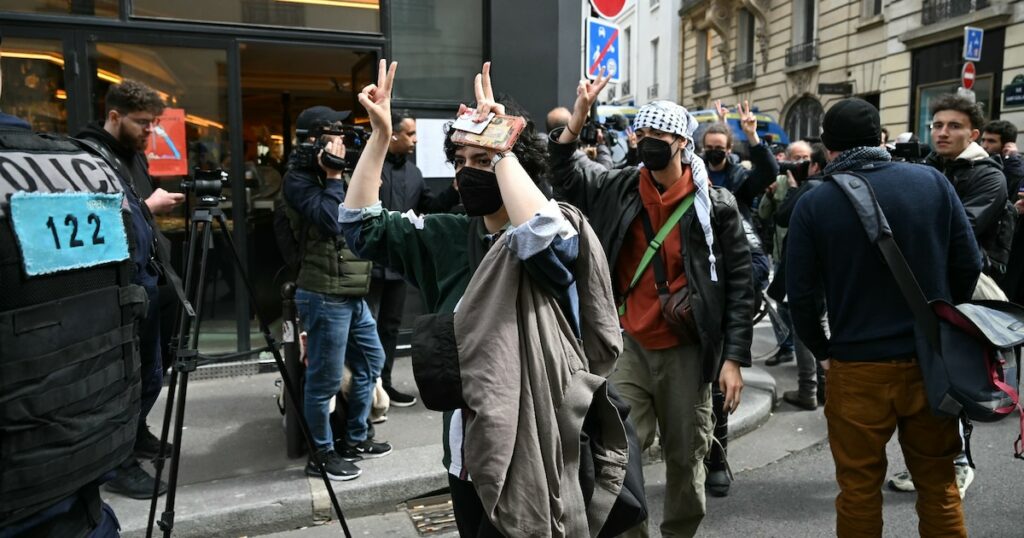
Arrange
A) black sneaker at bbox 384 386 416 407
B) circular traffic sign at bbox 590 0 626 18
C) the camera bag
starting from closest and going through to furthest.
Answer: the camera bag
black sneaker at bbox 384 386 416 407
circular traffic sign at bbox 590 0 626 18

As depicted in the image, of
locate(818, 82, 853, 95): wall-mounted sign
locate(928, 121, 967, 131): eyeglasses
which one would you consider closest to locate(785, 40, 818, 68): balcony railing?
locate(818, 82, 853, 95): wall-mounted sign

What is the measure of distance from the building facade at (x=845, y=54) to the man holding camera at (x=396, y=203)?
505 inches

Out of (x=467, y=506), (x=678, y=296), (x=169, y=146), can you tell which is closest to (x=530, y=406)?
(x=467, y=506)

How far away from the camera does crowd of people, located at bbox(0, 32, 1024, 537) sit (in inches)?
74.4

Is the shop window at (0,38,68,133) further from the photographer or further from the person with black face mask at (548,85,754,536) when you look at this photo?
the person with black face mask at (548,85,754,536)

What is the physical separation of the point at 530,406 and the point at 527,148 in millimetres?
780

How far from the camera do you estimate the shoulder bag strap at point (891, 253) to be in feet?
8.54

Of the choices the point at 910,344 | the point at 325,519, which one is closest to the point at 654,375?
the point at 910,344

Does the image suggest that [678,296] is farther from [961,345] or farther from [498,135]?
[498,135]

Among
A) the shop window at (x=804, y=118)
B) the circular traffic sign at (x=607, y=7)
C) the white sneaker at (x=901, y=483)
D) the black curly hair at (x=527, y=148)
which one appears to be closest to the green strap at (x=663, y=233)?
the black curly hair at (x=527, y=148)

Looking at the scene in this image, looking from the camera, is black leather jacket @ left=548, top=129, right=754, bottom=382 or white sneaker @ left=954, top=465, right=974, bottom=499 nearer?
black leather jacket @ left=548, top=129, right=754, bottom=382

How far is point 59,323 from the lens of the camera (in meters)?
1.73

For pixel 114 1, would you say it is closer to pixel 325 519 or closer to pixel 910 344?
pixel 325 519

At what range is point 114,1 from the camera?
5.62 metres
